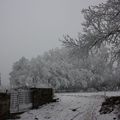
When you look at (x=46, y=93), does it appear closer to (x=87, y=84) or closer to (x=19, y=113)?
(x=19, y=113)

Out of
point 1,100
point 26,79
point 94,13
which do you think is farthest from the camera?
point 26,79

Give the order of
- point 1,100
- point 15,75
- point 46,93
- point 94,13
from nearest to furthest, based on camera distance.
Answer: point 1,100 < point 94,13 < point 46,93 < point 15,75

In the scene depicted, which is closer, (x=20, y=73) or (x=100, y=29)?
(x=100, y=29)

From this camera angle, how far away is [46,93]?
19453 mm

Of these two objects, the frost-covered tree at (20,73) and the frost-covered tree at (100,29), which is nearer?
the frost-covered tree at (100,29)

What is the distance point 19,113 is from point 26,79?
115 feet

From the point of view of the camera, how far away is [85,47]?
15.5 metres

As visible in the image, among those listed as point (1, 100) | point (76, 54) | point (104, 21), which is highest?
point (104, 21)

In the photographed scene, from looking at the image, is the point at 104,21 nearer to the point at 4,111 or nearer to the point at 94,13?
the point at 94,13

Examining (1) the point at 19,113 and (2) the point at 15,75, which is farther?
(2) the point at 15,75

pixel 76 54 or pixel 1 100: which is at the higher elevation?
pixel 76 54

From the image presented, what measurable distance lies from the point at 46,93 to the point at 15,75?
38.2 metres

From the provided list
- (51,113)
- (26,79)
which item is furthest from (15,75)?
(51,113)

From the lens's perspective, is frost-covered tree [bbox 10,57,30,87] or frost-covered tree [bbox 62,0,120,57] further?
frost-covered tree [bbox 10,57,30,87]
